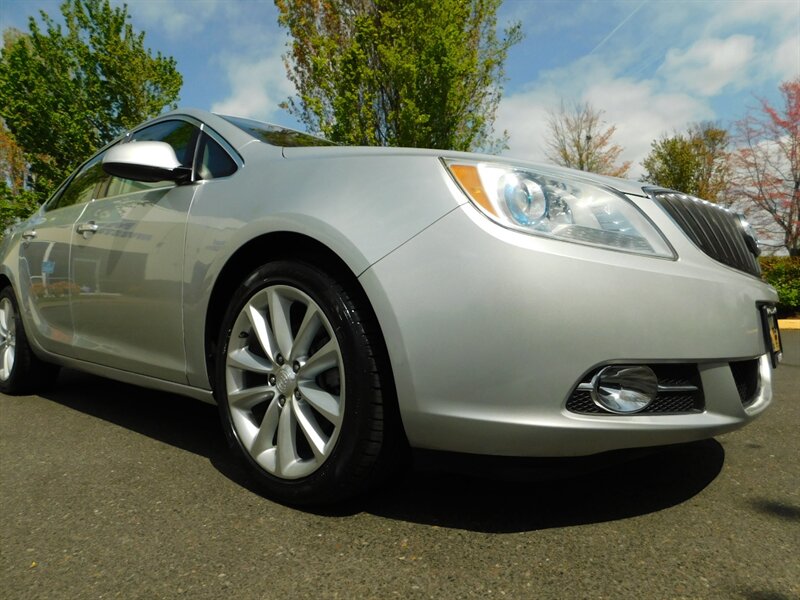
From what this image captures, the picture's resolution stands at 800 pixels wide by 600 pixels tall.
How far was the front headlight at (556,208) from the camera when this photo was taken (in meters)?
1.83

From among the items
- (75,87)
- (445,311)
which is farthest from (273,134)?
(75,87)

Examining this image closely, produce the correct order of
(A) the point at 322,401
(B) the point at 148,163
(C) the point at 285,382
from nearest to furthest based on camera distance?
(A) the point at 322,401, (C) the point at 285,382, (B) the point at 148,163

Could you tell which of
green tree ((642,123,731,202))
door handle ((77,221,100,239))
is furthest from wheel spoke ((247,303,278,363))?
green tree ((642,123,731,202))

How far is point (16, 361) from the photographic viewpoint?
398 centimetres

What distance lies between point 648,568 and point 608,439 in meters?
0.33

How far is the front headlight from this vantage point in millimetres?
1825

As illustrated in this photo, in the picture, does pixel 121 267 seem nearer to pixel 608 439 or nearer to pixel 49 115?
pixel 608 439

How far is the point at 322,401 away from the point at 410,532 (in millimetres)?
461

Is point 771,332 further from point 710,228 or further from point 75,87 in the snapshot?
point 75,87

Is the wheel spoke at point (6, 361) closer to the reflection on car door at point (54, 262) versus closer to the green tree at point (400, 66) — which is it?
the reflection on car door at point (54, 262)

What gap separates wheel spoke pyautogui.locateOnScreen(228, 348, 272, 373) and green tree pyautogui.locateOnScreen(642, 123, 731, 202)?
82.0 feet

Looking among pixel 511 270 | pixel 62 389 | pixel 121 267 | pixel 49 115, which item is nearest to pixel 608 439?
pixel 511 270

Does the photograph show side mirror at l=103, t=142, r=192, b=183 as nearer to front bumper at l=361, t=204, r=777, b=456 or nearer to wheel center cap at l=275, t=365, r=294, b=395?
wheel center cap at l=275, t=365, r=294, b=395

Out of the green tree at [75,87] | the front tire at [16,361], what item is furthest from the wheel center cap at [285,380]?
the green tree at [75,87]
